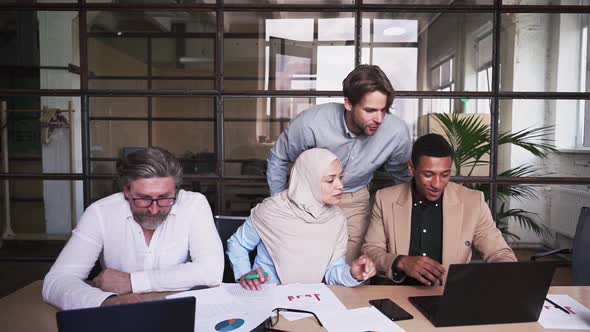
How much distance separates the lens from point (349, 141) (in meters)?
2.15

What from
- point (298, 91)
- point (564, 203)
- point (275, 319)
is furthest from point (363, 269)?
point (564, 203)

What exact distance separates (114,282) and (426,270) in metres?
1.03

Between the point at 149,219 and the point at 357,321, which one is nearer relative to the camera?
the point at 357,321

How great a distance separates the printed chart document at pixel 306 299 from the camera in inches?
51.7

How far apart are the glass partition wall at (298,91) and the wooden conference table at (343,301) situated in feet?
3.94

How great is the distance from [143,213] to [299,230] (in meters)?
0.62

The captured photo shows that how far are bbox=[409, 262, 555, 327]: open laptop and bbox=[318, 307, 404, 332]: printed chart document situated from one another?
137 millimetres

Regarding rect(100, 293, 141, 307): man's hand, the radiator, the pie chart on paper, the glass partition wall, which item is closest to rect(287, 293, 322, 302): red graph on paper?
the pie chart on paper

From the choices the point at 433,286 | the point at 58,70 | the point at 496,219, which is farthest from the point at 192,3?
the point at 496,219

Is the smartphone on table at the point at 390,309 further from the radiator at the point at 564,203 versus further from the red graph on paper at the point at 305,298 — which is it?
the radiator at the point at 564,203

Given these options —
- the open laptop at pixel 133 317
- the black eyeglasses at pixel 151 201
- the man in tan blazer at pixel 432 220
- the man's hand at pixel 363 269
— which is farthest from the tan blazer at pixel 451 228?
the open laptop at pixel 133 317

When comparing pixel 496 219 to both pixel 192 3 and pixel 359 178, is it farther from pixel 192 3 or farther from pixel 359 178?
pixel 192 3

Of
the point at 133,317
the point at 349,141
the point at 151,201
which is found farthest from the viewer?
the point at 349,141

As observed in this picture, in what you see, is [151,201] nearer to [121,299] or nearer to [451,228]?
[121,299]
